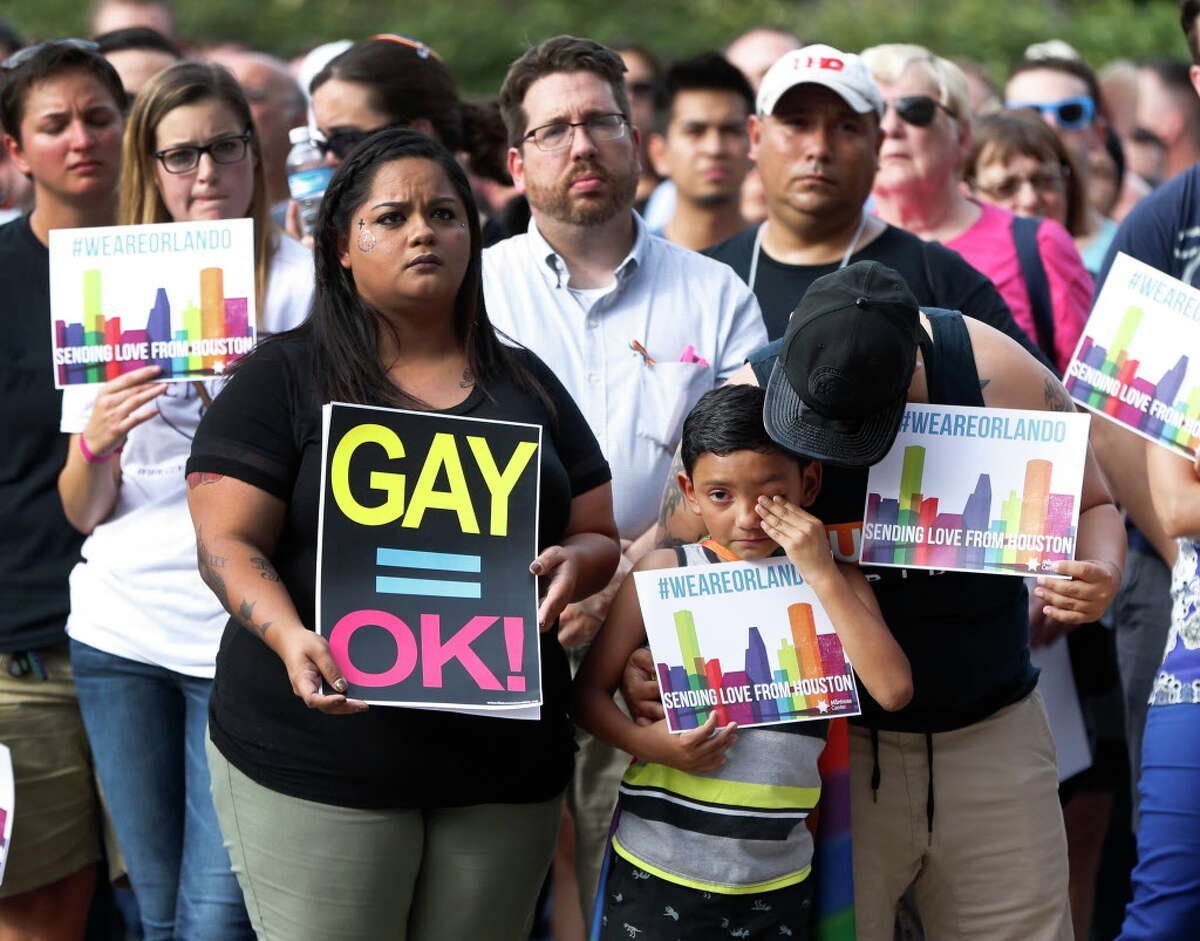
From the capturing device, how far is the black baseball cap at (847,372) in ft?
9.77

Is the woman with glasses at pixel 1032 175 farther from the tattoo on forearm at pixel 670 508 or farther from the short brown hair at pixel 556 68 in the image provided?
the tattoo on forearm at pixel 670 508

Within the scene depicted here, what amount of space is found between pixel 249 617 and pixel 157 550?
0.98 m

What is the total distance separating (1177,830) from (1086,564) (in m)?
0.87

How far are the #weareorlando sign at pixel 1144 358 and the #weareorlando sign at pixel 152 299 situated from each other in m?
1.83

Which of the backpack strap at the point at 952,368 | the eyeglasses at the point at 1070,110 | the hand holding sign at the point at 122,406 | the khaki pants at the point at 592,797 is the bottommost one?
the khaki pants at the point at 592,797

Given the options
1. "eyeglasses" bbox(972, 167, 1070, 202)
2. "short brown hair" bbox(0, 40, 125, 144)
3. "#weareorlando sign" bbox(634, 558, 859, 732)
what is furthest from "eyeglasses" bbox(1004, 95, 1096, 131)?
"#weareorlando sign" bbox(634, 558, 859, 732)

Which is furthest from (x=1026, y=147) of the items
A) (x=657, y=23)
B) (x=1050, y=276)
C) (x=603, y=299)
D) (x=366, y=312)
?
(x=657, y=23)

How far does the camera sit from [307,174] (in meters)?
4.59

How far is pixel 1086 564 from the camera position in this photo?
3.11m

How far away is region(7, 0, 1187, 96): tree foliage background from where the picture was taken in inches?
734

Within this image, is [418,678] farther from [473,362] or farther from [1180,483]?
[1180,483]

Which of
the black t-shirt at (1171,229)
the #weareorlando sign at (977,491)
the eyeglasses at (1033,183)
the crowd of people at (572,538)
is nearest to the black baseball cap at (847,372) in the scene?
the crowd of people at (572,538)

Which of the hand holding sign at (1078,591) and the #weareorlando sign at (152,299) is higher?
the #weareorlando sign at (152,299)

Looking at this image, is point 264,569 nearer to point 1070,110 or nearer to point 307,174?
point 307,174
